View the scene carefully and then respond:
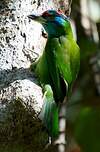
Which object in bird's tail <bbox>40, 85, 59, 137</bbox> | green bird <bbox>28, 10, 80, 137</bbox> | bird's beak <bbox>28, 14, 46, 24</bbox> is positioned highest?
bird's beak <bbox>28, 14, 46, 24</bbox>

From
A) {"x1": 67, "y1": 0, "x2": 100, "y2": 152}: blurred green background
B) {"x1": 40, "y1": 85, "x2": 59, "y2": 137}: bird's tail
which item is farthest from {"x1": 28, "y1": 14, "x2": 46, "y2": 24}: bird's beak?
{"x1": 67, "y1": 0, "x2": 100, "y2": 152}: blurred green background

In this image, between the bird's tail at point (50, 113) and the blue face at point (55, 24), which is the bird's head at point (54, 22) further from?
the bird's tail at point (50, 113)

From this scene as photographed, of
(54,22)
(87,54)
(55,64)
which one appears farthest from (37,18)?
(87,54)

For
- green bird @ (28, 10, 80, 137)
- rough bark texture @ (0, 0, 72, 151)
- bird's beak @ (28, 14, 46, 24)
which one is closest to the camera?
rough bark texture @ (0, 0, 72, 151)

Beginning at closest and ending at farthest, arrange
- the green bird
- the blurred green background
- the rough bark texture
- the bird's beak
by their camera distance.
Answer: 1. the rough bark texture
2. the green bird
3. the bird's beak
4. the blurred green background

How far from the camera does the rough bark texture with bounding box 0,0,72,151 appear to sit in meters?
3.41

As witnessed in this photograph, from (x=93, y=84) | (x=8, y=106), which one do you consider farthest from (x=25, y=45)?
(x=93, y=84)

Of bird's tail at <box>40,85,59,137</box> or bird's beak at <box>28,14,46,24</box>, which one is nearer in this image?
bird's tail at <box>40,85,59,137</box>

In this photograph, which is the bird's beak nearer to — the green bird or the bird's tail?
the green bird

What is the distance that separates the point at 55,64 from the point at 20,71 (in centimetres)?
19

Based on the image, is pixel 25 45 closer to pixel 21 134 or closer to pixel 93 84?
pixel 21 134

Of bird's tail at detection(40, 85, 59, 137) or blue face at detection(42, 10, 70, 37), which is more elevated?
blue face at detection(42, 10, 70, 37)

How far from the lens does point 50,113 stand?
354 cm

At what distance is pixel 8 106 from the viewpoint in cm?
342
